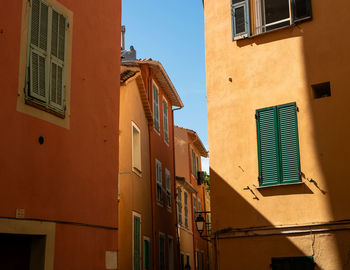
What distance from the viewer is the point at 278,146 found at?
35.4 feet

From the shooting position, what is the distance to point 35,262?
7797mm

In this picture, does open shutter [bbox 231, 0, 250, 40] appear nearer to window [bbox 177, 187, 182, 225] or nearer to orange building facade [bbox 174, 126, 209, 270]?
orange building facade [bbox 174, 126, 209, 270]

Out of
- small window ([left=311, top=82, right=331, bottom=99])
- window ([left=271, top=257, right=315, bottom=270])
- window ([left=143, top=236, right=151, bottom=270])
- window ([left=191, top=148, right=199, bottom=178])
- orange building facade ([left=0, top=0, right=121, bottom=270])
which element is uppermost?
window ([left=191, top=148, right=199, bottom=178])

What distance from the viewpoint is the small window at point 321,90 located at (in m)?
10.9

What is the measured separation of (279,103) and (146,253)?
701 centimetres

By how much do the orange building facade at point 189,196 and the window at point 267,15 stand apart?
11442mm

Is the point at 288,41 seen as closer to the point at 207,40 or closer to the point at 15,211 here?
the point at 207,40

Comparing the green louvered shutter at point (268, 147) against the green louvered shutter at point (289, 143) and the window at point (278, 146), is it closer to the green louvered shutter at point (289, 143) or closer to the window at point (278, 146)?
the window at point (278, 146)

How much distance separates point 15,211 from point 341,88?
22.3 feet

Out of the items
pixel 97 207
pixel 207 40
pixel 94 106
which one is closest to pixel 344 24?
pixel 207 40

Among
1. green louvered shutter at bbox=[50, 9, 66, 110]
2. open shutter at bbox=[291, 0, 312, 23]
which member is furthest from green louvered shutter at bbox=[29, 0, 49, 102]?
open shutter at bbox=[291, 0, 312, 23]

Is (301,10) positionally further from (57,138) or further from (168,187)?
(168,187)

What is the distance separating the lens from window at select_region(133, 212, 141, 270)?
14.2 metres

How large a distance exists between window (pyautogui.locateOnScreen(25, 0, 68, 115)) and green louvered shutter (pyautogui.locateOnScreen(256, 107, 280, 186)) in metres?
4.50
